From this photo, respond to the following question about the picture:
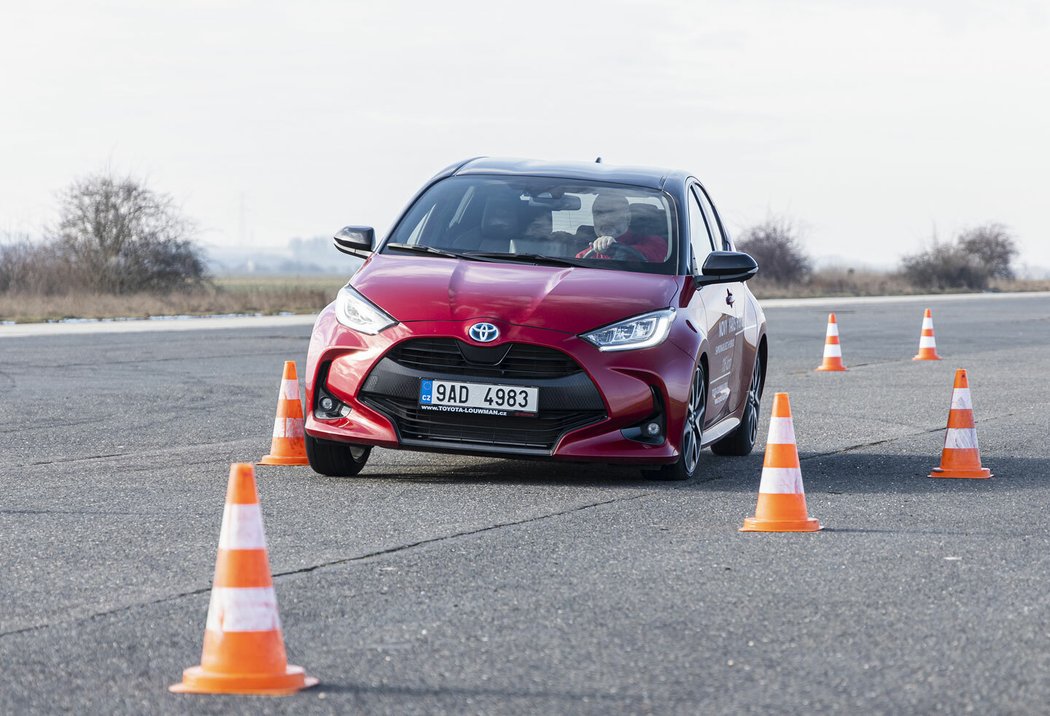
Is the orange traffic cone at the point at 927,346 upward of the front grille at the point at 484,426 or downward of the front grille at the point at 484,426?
downward

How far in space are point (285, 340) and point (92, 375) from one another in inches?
291

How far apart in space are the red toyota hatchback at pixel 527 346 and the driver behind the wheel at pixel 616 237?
0.01 m

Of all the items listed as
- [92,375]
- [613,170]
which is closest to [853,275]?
[92,375]

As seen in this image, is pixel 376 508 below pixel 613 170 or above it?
below

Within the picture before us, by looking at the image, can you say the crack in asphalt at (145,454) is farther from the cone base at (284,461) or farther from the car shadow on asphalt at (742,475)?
the car shadow on asphalt at (742,475)

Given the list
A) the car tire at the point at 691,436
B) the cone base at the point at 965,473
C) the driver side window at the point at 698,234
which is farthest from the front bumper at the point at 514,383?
the cone base at the point at 965,473

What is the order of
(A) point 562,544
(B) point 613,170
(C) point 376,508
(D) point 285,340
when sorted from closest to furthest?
(A) point 562,544, (C) point 376,508, (B) point 613,170, (D) point 285,340

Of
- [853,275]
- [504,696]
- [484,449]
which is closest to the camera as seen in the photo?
[504,696]

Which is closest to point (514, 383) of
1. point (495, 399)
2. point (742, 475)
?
point (495, 399)

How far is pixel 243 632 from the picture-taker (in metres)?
4.34

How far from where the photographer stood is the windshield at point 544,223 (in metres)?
9.14

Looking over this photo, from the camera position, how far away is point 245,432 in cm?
1158

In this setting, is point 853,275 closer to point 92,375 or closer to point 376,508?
point 92,375

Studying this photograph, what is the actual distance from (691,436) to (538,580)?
3005 millimetres
